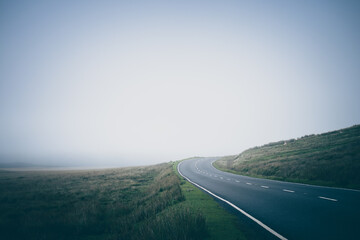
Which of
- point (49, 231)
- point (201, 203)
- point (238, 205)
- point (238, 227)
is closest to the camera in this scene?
point (238, 227)

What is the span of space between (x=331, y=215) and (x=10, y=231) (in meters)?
13.3

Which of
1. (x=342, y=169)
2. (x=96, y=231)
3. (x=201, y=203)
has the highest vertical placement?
(x=342, y=169)

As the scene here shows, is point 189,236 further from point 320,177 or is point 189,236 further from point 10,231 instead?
point 320,177

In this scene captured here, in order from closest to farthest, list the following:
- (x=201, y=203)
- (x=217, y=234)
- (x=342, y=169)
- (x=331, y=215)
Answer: (x=217, y=234) → (x=331, y=215) → (x=201, y=203) → (x=342, y=169)

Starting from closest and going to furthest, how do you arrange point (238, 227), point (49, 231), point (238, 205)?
point (238, 227), point (49, 231), point (238, 205)

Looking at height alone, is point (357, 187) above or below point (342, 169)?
below

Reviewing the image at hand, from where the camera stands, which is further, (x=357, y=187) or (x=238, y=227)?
(x=357, y=187)

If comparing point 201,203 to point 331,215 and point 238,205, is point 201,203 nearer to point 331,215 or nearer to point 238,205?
point 238,205

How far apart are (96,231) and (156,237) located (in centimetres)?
431

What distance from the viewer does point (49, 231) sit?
7.70 metres

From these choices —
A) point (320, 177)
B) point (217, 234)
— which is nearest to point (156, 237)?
point (217, 234)

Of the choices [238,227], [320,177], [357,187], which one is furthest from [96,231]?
[320,177]

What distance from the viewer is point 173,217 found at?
5891mm

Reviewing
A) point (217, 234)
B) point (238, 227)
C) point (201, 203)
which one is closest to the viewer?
point (217, 234)
